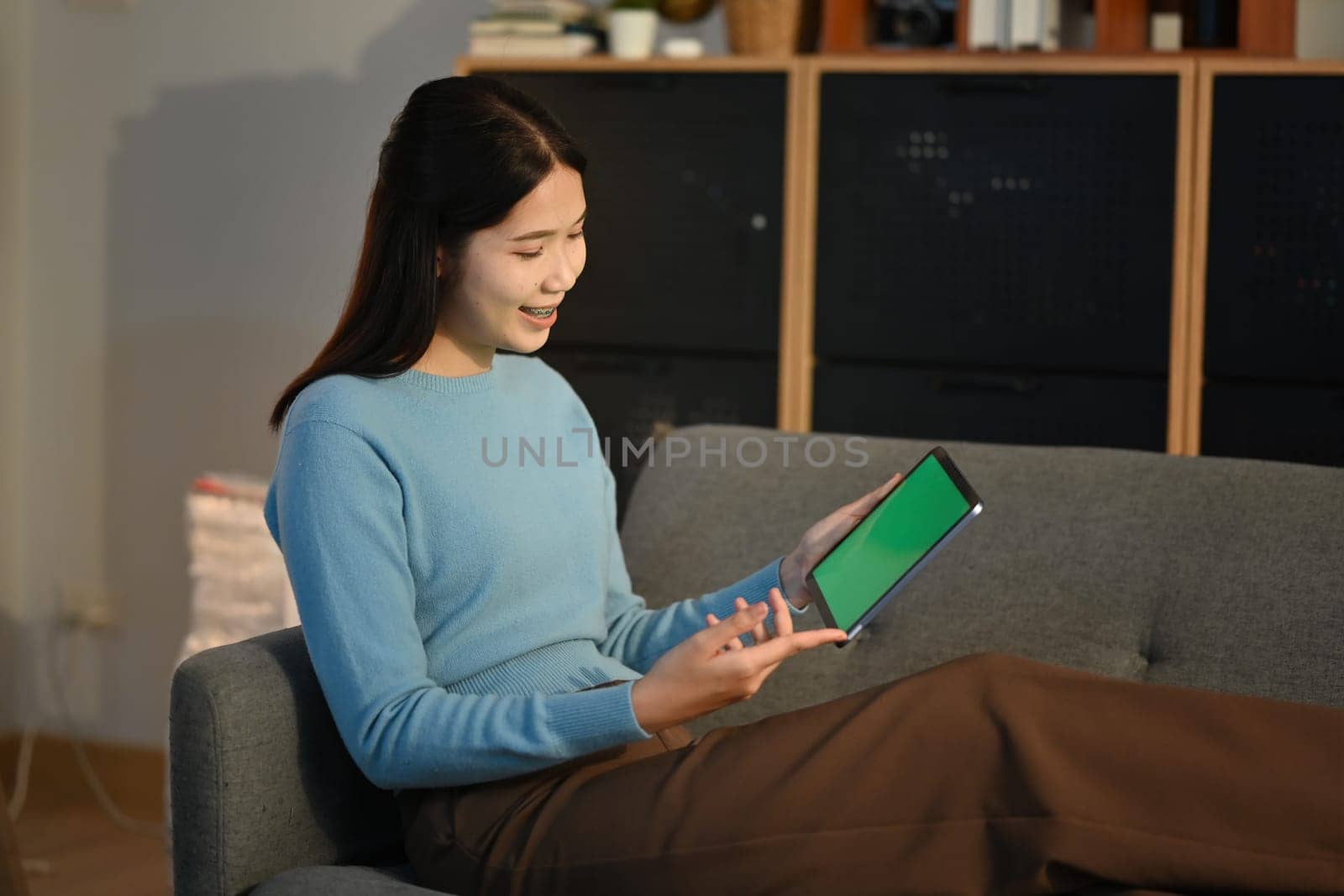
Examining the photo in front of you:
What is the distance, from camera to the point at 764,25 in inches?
104

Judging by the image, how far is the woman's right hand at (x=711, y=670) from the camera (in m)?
1.27

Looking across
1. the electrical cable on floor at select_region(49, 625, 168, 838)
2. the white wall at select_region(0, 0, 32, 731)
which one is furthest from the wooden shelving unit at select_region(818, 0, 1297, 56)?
the electrical cable on floor at select_region(49, 625, 168, 838)

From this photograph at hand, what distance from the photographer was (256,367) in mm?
3305

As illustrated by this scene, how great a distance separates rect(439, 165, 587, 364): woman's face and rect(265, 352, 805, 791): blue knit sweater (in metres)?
0.08

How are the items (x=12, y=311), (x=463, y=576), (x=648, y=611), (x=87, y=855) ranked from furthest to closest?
(x=12, y=311) < (x=87, y=855) < (x=648, y=611) < (x=463, y=576)

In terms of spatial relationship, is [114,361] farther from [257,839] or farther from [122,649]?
[257,839]

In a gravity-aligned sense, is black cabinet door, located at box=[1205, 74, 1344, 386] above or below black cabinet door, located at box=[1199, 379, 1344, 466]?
above

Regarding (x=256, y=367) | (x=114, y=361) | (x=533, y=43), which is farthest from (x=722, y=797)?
(x=114, y=361)

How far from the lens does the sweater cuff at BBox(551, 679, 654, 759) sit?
4.27ft

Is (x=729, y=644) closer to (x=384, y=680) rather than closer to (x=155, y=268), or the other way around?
(x=384, y=680)

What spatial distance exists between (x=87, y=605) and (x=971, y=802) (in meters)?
2.66

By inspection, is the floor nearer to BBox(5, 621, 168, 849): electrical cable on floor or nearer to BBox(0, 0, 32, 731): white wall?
BBox(5, 621, 168, 849): electrical cable on floor

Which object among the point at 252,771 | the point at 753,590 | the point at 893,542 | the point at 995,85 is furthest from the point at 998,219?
the point at 252,771

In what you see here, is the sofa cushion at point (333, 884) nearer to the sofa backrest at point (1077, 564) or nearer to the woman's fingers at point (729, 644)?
the woman's fingers at point (729, 644)
